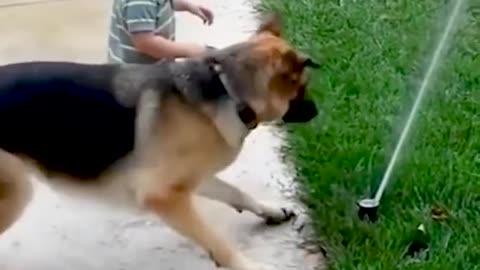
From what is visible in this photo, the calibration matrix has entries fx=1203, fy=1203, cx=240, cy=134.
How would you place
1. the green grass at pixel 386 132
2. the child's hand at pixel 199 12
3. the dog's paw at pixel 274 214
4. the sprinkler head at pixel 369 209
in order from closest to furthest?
the green grass at pixel 386 132 < the sprinkler head at pixel 369 209 < the dog's paw at pixel 274 214 < the child's hand at pixel 199 12

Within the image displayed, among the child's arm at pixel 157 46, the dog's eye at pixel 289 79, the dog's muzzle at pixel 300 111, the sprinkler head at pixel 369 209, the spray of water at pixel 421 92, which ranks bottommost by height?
the sprinkler head at pixel 369 209

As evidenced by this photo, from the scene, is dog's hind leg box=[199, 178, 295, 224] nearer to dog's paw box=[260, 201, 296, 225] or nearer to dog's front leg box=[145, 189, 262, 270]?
dog's paw box=[260, 201, 296, 225]

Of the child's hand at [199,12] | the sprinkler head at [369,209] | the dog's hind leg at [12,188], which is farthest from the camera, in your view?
the child's hand at [199,12]

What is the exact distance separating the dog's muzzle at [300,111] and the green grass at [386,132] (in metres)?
0.41

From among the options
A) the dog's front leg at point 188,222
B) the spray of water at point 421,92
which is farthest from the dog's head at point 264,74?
the spray of water at point 421,92

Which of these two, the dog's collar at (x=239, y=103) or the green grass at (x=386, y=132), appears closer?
the dog's collar at (x=239, y=103)

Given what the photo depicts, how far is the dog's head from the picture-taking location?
11.5 feet

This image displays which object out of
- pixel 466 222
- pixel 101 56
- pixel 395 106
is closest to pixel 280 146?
pixel 395 106

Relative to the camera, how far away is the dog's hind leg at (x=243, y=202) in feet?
13.0

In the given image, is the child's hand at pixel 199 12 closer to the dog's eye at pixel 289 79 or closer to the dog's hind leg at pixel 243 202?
the dog's hind leg at pixel 243 202

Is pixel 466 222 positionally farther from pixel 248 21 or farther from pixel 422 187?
pixel 248 21

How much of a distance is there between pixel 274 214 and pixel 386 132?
28.1 inches

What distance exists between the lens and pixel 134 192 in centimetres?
361

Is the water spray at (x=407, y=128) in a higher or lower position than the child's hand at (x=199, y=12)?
lower
